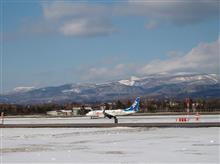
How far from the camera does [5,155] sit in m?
20.0

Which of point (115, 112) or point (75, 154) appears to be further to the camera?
point (115, 112)

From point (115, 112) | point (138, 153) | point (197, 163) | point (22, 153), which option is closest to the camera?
point (197, 163)

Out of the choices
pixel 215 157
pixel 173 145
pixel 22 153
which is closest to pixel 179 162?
pixel 215 157

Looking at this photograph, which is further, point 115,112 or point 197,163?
point 115,112

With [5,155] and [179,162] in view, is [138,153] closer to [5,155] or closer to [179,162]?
[179,162]

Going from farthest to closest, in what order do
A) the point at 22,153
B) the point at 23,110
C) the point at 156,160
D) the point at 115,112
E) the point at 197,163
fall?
the point at 23,110
the point at 115,112
the point at 22,153
the point at 156,160
the point at 197,163

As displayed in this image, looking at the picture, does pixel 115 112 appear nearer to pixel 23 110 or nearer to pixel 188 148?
pixel 188 148

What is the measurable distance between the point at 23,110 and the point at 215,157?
15121cm

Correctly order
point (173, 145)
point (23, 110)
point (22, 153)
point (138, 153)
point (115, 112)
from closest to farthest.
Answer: point (138, 153) → point (22, 153) → point (173, 145) → point (115, 112) → point (23, 110)

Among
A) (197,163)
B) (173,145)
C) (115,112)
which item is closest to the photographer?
(197,163)

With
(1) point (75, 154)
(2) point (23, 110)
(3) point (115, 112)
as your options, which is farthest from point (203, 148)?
(2) point (23, 110)

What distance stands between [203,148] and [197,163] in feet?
17.7

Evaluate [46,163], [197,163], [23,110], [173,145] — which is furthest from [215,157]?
[23,110]

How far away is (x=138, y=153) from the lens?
19.4m
